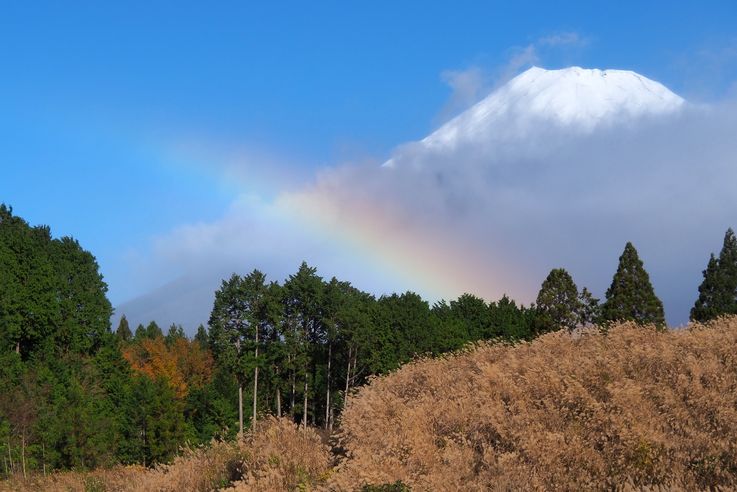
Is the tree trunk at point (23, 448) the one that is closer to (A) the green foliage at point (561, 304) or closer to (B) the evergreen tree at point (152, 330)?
(A) the green foliage at point (561, 304)

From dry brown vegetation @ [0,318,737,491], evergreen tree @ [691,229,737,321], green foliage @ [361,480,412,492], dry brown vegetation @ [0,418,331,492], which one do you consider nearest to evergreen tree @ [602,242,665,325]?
evergreen tree @ [691,229,737,321]

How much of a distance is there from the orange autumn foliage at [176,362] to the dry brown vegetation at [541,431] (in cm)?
5332

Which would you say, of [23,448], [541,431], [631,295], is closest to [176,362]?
[23,448]

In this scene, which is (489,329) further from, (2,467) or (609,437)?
(609,437)

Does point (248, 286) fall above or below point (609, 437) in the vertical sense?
above

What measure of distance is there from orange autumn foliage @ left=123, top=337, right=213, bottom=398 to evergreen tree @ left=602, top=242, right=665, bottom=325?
40698 millimetres

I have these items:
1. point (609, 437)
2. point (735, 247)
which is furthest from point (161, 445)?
point (735, 247)

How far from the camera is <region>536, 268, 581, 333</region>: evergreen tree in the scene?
51844 mm

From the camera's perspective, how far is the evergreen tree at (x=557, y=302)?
51844 mm

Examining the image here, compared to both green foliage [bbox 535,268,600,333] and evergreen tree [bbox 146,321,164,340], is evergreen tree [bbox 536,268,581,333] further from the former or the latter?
evergreen tree [bbox 146,321,164,340]

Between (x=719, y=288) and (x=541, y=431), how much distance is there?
40617 mm

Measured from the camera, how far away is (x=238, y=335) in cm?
5066

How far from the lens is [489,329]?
6400 cm

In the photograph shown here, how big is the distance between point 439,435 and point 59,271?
161 ft
